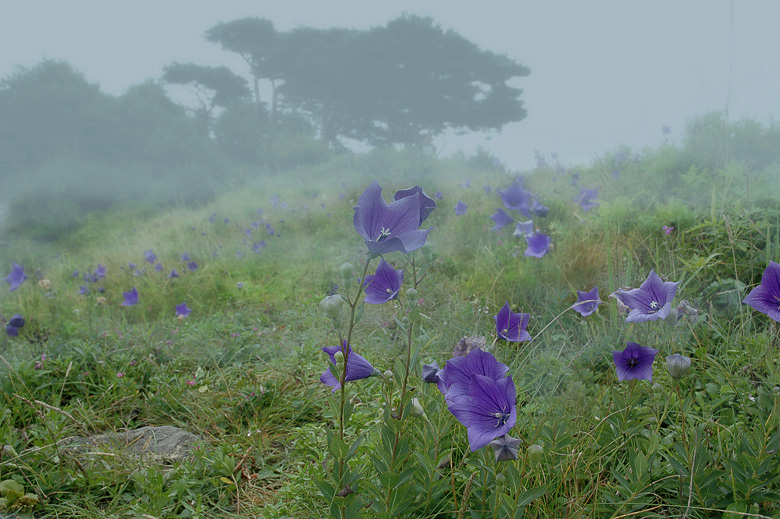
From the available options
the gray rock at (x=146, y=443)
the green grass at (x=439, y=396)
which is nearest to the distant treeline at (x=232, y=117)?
the green grass at (x=439, y=396)

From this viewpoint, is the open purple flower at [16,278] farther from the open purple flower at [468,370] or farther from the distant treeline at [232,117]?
the distant treeline at [232,117]

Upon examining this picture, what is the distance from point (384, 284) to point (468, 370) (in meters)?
0.43

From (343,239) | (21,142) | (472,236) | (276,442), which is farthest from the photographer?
(21,142)

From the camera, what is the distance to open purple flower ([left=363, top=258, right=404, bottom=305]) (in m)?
1.35

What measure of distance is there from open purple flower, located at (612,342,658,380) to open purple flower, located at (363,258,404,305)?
0.69 m

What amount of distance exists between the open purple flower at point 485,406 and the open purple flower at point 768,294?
0.73 m

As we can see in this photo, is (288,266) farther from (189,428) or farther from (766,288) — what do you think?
(766,288)

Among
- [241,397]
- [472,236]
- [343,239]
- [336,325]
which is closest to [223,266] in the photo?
[343,239]

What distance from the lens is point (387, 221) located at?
103 centimetres

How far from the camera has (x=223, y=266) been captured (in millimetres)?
5504

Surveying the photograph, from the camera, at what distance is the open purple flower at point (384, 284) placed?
1353 millimetres

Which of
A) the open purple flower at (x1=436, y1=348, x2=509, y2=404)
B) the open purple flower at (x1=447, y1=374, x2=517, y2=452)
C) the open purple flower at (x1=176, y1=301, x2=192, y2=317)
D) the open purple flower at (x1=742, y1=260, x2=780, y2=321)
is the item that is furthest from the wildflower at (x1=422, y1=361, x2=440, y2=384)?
the open purple flower at (x1=176, y1=301, x2=192, y2=317)

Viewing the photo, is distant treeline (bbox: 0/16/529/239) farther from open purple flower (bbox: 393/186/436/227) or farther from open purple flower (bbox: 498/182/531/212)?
open purple flower (bbox: 393/186/436/227)

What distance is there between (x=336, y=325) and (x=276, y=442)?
5.02 ft
